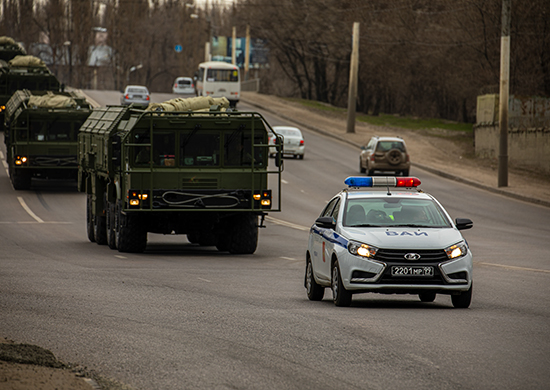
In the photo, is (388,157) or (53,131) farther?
(388,157)

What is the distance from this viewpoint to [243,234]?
20.1m

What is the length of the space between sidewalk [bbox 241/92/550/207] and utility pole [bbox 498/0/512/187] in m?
0.90

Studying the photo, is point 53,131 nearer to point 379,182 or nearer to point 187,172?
point 187,172

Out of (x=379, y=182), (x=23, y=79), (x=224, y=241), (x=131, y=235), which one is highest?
(x=23, y=79)

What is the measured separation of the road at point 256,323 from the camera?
301 inches

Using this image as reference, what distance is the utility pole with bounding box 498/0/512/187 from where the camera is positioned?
36.6m

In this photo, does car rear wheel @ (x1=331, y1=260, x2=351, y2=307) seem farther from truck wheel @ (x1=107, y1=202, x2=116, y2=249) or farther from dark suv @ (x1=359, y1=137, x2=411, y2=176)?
dark suv @ (x1=359, y1=137, x2=411, y2=176)

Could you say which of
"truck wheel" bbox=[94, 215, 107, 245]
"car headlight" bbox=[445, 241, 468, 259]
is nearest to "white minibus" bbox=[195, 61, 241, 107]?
"truck wheel" bbox=[94, 215, 107, 245]

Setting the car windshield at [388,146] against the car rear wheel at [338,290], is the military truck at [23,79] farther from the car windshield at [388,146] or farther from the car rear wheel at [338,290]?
the car rear wheel at [338,290]

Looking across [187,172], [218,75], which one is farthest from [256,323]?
[218,75]

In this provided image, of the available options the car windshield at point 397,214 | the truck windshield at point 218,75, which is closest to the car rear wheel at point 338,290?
the car windshield at point 397,214

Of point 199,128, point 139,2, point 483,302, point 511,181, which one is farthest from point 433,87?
point 483,302

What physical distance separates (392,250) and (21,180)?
1059 inches

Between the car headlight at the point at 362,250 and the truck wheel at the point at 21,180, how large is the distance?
2611cm
